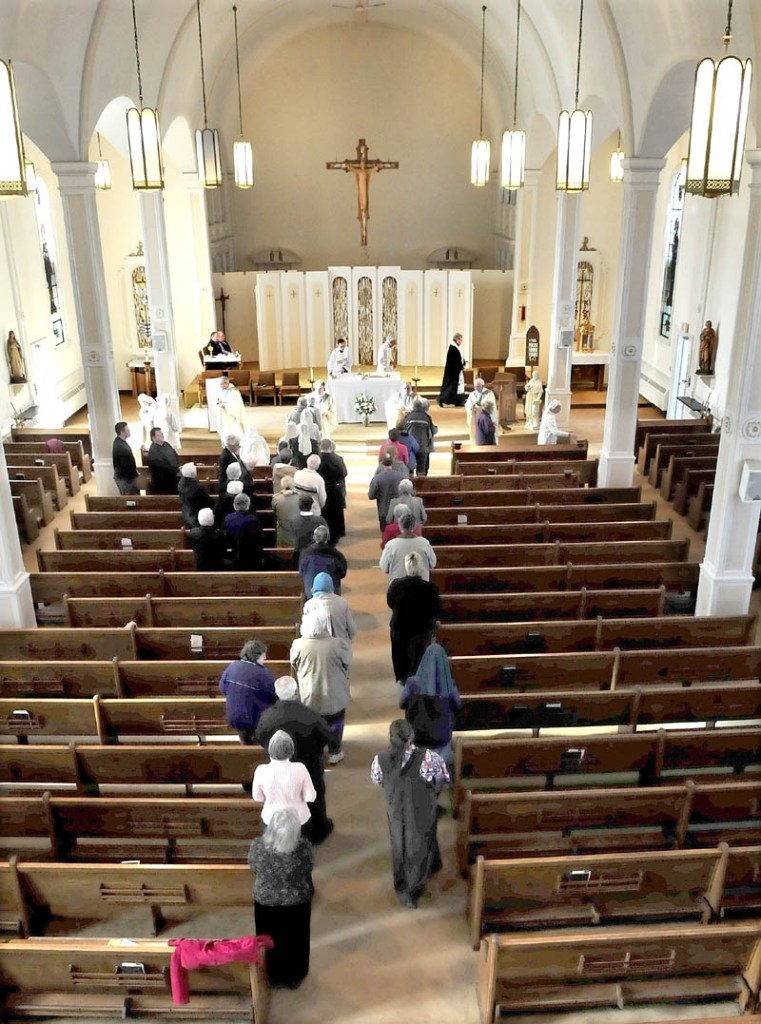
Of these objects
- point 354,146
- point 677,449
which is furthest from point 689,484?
point 354,146

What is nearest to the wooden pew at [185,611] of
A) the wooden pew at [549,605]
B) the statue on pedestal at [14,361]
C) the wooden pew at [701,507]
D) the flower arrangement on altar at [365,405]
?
the wooden pew at [549,605]

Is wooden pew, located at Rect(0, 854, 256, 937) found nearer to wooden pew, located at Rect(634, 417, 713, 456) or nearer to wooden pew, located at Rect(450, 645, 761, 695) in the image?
wooden pew, located at Rect(450, 645, 761, 695)

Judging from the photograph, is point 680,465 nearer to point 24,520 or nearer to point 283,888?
point 24,520

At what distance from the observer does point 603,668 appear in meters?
7.56

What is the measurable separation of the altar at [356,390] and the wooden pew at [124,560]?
8.37m

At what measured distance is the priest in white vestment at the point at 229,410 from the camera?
14820 millimetres

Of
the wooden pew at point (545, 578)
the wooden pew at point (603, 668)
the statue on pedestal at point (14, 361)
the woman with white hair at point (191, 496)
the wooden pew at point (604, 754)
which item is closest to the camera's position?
the wooden pew at point (604, 754)

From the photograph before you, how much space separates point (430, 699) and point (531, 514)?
5.03m

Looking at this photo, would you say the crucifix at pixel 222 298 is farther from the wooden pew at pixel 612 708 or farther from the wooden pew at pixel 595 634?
the wooden pew at pixel 612 708

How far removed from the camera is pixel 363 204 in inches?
845

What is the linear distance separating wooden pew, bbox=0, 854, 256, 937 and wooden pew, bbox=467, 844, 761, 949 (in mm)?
1465

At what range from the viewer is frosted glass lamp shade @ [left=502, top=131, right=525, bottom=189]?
15.0 meters

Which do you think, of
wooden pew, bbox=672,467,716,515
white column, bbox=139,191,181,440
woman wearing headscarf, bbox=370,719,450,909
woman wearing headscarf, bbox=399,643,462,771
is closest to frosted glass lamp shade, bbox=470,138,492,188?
white column, bbox=139,191,181,440

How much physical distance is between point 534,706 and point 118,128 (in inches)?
500
